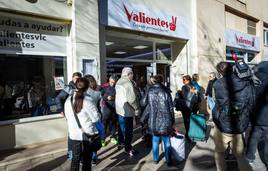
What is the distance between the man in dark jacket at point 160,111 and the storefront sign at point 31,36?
11.1ft

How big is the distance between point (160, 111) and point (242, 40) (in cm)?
1199

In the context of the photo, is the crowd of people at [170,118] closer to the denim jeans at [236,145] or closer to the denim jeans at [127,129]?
the denim jeans at [236,145]

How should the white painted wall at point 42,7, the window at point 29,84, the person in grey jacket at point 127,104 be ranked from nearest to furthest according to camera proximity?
the person in grey jacket at point 127,104 < the white painted wall at point 42,7 < the window at point 29,84

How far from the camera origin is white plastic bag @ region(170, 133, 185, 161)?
4925 millimetres

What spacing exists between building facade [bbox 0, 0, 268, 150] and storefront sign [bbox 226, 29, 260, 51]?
10.4 ft

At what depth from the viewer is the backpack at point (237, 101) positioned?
3.67m

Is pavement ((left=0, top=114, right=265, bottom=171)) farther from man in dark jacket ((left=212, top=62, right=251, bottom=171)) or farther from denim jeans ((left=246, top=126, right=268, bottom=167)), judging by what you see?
man in dark jacket ((left=212, top=62, right=251, bottom=171))

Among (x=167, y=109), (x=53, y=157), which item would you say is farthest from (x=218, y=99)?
(x=53, y=157)

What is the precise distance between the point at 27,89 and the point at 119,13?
11.6ft

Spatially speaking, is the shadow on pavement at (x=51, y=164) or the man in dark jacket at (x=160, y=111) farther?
the shadow on pavement at (x=51, y=164)

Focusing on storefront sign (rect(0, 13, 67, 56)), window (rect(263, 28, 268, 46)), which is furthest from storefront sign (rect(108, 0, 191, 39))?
window (rect(263, 28, 268, 46))

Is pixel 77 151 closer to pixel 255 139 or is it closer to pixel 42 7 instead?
pixel 255 139

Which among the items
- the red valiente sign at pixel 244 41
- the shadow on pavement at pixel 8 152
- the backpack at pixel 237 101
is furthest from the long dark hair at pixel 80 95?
the red valiente sign at pixel 244 41

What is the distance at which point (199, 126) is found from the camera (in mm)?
6164
